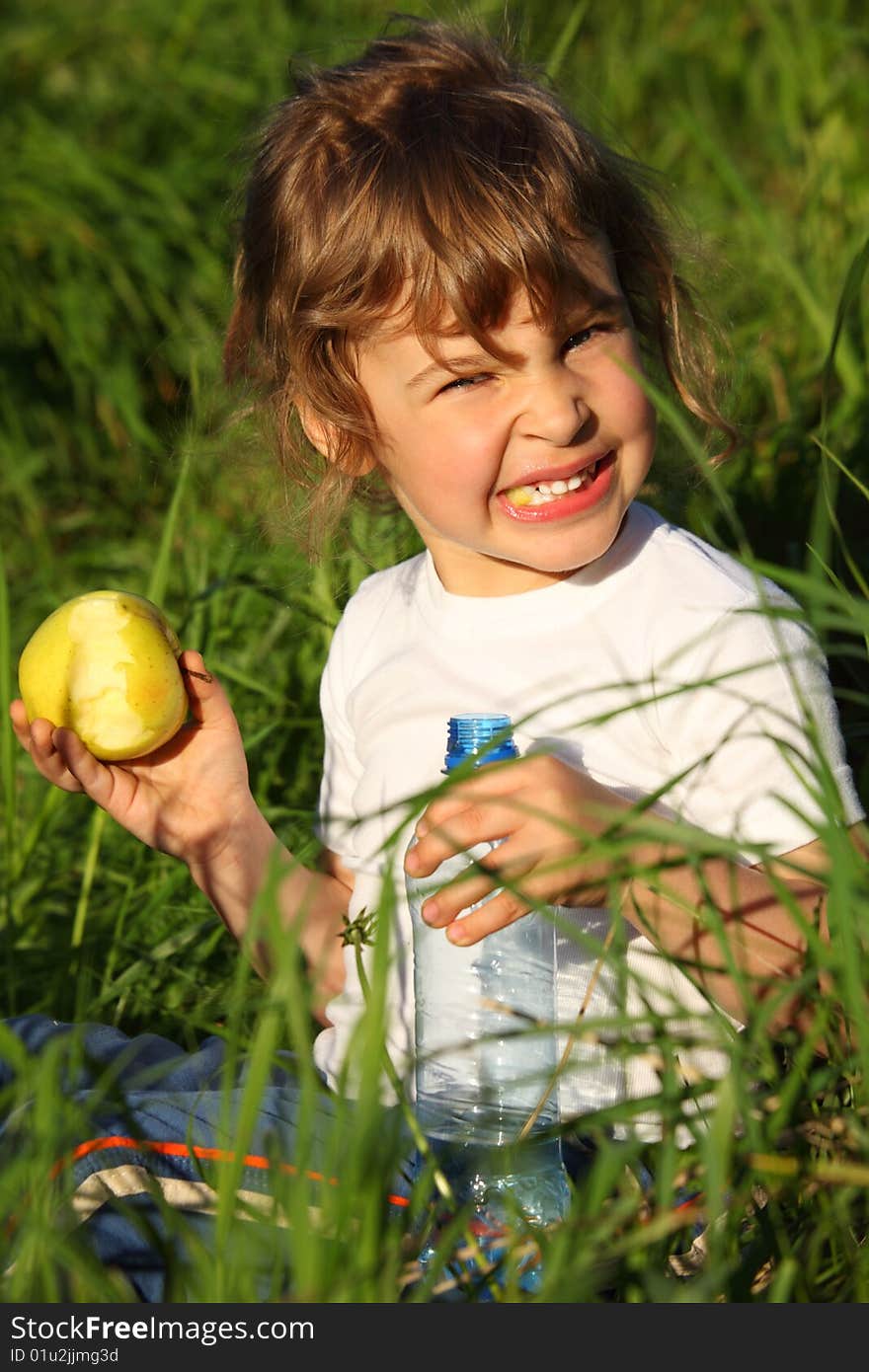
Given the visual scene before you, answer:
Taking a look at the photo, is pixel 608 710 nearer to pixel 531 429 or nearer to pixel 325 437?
pixel 531 429

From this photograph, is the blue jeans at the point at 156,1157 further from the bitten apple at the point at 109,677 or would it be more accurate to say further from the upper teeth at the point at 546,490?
the upper teeth at the point at 546,490

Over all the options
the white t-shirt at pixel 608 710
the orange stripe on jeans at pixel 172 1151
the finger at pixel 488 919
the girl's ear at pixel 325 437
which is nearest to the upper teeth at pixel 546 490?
the white t-shirt at pixel 608 710

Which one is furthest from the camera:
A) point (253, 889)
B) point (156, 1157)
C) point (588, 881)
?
point (253, 889)

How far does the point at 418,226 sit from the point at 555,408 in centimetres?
30

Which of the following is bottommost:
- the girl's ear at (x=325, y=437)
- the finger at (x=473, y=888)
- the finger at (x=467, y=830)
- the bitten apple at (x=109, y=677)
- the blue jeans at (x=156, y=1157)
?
the blue jeans at (x=156, y=1157)

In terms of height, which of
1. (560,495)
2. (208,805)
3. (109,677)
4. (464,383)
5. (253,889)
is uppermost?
(464,383)

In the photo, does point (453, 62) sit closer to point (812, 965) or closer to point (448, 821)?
point (448, 821)

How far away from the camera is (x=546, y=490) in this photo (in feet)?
6.20

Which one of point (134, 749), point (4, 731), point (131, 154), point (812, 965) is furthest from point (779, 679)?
point (131, 154)

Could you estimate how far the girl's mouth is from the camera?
73.8 inches

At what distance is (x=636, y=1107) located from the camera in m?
1.28

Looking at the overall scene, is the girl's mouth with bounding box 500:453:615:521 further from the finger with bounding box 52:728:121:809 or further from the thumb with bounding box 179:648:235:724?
the finger with bounding box 52:728:121:809

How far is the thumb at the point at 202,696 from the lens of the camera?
212 centimetres

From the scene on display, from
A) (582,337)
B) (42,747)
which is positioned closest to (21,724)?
(42,747)
